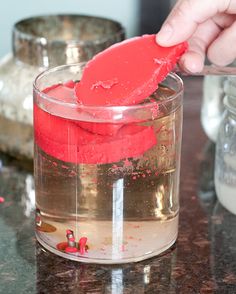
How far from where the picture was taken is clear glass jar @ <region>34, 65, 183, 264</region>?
2.30ft

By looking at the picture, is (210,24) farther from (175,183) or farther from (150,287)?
(150,287)

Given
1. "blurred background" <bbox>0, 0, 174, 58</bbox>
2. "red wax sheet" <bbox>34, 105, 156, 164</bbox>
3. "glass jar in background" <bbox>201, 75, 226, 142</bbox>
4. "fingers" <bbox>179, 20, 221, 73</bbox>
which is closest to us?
"red wax sheet" <bbox>34, 105, 156, 164</bbox>

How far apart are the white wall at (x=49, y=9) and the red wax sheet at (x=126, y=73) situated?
42.1 inches

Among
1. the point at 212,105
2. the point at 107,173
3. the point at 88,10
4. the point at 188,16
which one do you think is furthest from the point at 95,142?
the point at 88,10

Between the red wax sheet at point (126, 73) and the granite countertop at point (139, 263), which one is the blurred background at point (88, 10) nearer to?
the granite countertop at point (139, 263)

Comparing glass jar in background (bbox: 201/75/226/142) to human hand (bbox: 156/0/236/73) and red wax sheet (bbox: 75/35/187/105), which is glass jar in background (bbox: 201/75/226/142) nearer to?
human hand (bbox: 156/0/236/73)

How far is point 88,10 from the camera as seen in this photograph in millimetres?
1813

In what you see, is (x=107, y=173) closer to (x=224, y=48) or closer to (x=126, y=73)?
(x=126, y=73)

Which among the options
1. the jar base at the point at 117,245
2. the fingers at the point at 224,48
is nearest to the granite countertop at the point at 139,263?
the jar base at the point at 117,245

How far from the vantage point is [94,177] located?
0.71 metres

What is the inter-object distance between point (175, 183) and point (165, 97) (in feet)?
0.26

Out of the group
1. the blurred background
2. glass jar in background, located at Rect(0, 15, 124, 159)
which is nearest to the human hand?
glass jar in background, located at Rect(0, 15, 124, 159)

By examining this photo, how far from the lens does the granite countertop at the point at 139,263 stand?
71 centimetres

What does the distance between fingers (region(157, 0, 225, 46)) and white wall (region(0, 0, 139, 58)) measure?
1004 mm
